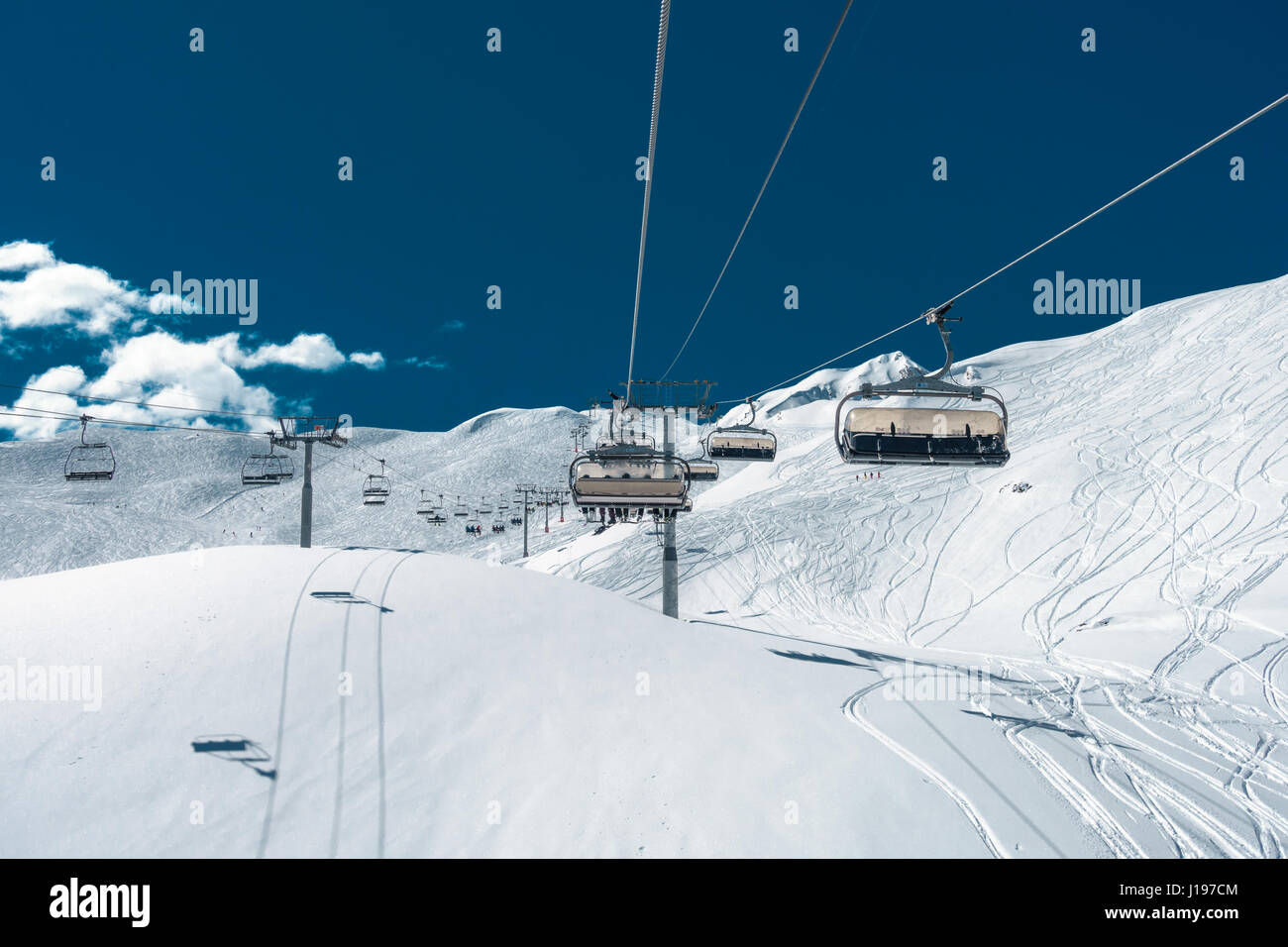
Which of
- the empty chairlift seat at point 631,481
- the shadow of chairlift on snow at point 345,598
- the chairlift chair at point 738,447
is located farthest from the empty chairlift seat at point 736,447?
the shadow of chairlift on snow at point 345,598

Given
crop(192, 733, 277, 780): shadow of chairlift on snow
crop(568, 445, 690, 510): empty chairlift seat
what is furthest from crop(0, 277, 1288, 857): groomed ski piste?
crop(568, 445, 690, 510): empty chairlift seat

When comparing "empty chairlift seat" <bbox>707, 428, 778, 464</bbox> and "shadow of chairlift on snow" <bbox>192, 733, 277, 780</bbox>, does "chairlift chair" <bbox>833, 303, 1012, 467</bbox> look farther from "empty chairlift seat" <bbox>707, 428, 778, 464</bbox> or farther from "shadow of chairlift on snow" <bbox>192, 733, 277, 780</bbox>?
"empty chairlift seat" <bbox>707, 428, 778, 464</bbox>

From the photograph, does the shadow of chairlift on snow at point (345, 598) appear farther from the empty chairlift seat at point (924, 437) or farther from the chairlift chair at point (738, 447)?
the chairlift chair at point (738, 447)

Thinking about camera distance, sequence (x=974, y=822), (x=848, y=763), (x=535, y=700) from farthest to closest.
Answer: (x=535, y=700), (x=848, y=763), (x=974, y=822)
